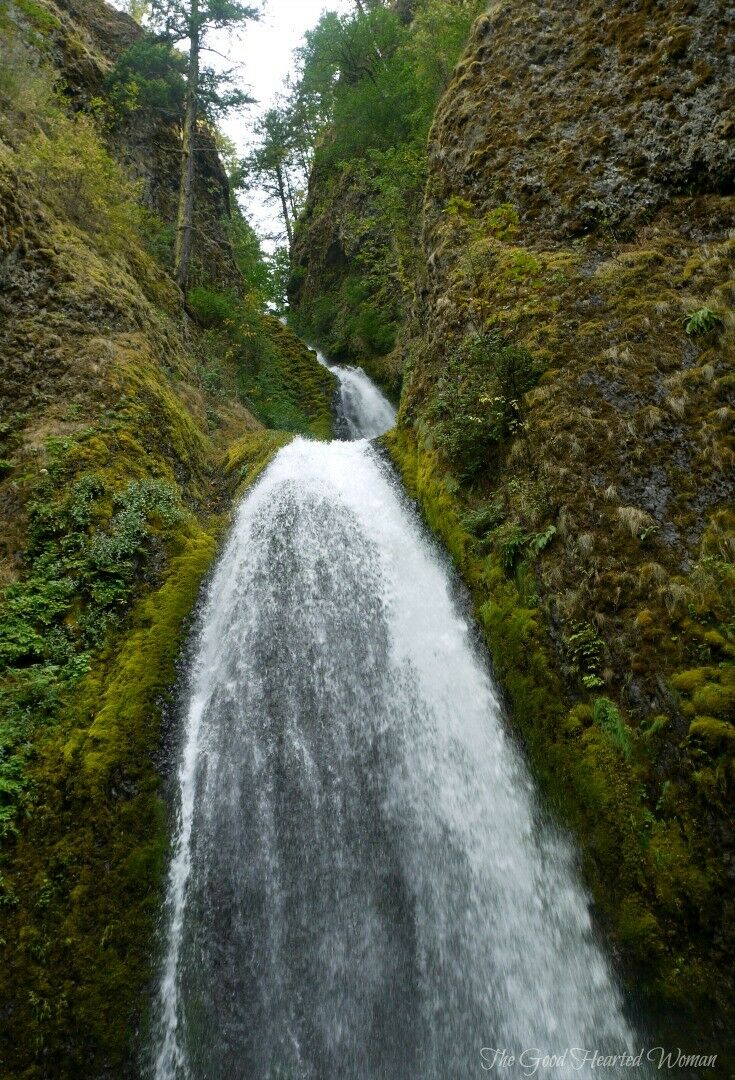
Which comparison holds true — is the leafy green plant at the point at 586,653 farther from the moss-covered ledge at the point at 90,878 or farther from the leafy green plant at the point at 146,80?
the leafy green plant at the point at 146,80

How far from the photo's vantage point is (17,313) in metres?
8.88

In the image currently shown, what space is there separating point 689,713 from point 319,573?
4.91m

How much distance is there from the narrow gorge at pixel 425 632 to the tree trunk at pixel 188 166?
288 cm

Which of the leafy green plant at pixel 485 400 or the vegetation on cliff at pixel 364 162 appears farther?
the vegetation on cliff at pixel 364 162

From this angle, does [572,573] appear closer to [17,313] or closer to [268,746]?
[268,746]

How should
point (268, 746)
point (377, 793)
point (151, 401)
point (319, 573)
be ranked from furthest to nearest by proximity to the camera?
point (151, 401), point (319, 573), point (268, 746), point (377, 793)

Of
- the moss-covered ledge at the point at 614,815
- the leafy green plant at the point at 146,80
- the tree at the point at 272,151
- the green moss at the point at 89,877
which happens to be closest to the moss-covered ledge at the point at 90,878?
the green moss at the point at 89,877

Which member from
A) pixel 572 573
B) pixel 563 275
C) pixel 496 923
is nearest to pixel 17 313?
pixel 563 275

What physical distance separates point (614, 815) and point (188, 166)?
18712 mm

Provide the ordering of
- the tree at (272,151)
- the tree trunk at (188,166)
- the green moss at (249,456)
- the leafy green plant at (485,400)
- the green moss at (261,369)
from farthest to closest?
the tree at (272,151) → the green moss at (261,369) → the tree trunk at (188,166) → the green moss at (249,456) → the leafy green plant at (485,400)

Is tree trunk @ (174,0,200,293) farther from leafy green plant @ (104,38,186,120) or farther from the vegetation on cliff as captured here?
the vegetation on cliff

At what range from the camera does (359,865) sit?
5.29m

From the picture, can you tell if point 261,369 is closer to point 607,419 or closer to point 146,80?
point 146,80

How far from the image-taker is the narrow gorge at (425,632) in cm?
443
